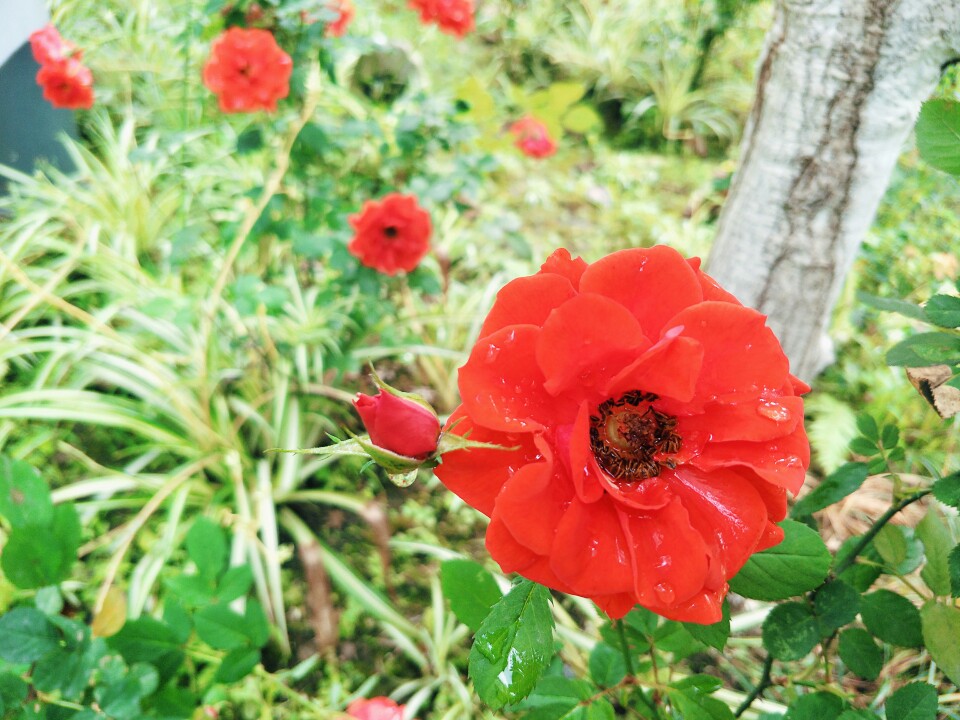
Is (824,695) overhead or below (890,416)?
overhead

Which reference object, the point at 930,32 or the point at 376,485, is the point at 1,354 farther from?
the point at 930,32

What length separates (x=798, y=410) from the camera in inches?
15.6

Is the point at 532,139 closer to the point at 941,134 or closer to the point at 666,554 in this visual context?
the point at 941,134

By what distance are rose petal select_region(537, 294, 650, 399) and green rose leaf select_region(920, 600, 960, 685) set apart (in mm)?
398

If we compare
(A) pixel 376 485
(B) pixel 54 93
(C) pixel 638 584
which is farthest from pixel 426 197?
(C) pixel 638 584

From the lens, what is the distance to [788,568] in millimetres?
484

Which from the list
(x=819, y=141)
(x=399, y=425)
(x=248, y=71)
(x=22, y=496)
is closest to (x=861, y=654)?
(x=399, y=425)

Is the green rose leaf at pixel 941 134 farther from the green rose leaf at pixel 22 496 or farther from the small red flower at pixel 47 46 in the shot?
the small red flower at pixel 47 46

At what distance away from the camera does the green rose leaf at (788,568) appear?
0.48 meters

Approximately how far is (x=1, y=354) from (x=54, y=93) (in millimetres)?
676

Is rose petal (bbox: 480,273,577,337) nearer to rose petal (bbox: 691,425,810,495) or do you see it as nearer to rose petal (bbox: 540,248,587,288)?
rose petal (bbox: 540,248,587,288)

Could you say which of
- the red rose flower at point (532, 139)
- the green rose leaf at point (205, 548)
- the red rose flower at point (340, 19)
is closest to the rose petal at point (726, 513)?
the green rose leaf at point (205, 548)

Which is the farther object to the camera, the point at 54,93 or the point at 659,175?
the point at 659,175

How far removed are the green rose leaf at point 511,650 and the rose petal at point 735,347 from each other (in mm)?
213
